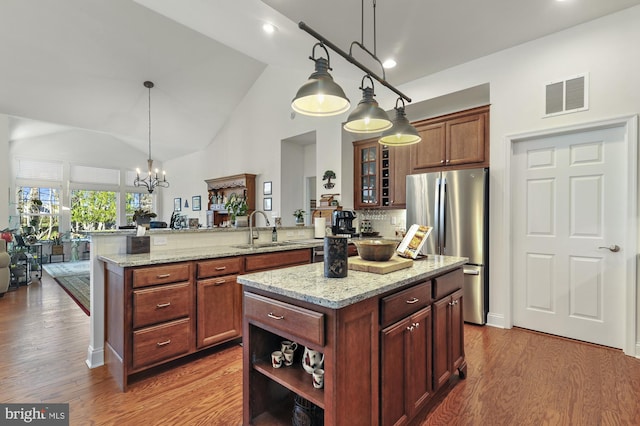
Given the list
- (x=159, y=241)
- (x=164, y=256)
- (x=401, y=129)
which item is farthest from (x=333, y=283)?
(x=159, y=241)

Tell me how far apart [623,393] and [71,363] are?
428 cm

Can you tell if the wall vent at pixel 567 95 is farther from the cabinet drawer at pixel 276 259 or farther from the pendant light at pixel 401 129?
the cabinet drawer at pixel 276 259

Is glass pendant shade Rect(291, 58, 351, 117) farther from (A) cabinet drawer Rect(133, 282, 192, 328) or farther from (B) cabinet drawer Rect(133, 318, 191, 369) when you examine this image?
(B) cabinet drawer Rect(133, 318, 191, 369)

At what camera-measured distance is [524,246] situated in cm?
340

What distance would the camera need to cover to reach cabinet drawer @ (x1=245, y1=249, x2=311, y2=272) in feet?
9.72

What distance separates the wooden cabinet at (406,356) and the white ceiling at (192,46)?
2.53 metres

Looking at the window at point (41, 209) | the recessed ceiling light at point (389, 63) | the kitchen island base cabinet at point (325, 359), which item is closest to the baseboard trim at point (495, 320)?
the kitchen island base cabinet at point (325, 359)

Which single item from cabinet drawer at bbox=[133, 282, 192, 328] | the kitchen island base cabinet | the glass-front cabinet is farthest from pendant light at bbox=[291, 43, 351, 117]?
the glass-front cabinet

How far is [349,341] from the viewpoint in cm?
131

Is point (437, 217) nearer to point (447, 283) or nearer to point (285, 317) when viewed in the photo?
point (447, 283)

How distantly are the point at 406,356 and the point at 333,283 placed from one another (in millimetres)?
575

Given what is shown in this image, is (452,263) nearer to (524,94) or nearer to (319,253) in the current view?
(319,253)

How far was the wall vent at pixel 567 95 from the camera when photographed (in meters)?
2.96

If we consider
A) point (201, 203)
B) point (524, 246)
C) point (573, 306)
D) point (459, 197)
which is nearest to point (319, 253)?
point (459, 197)
